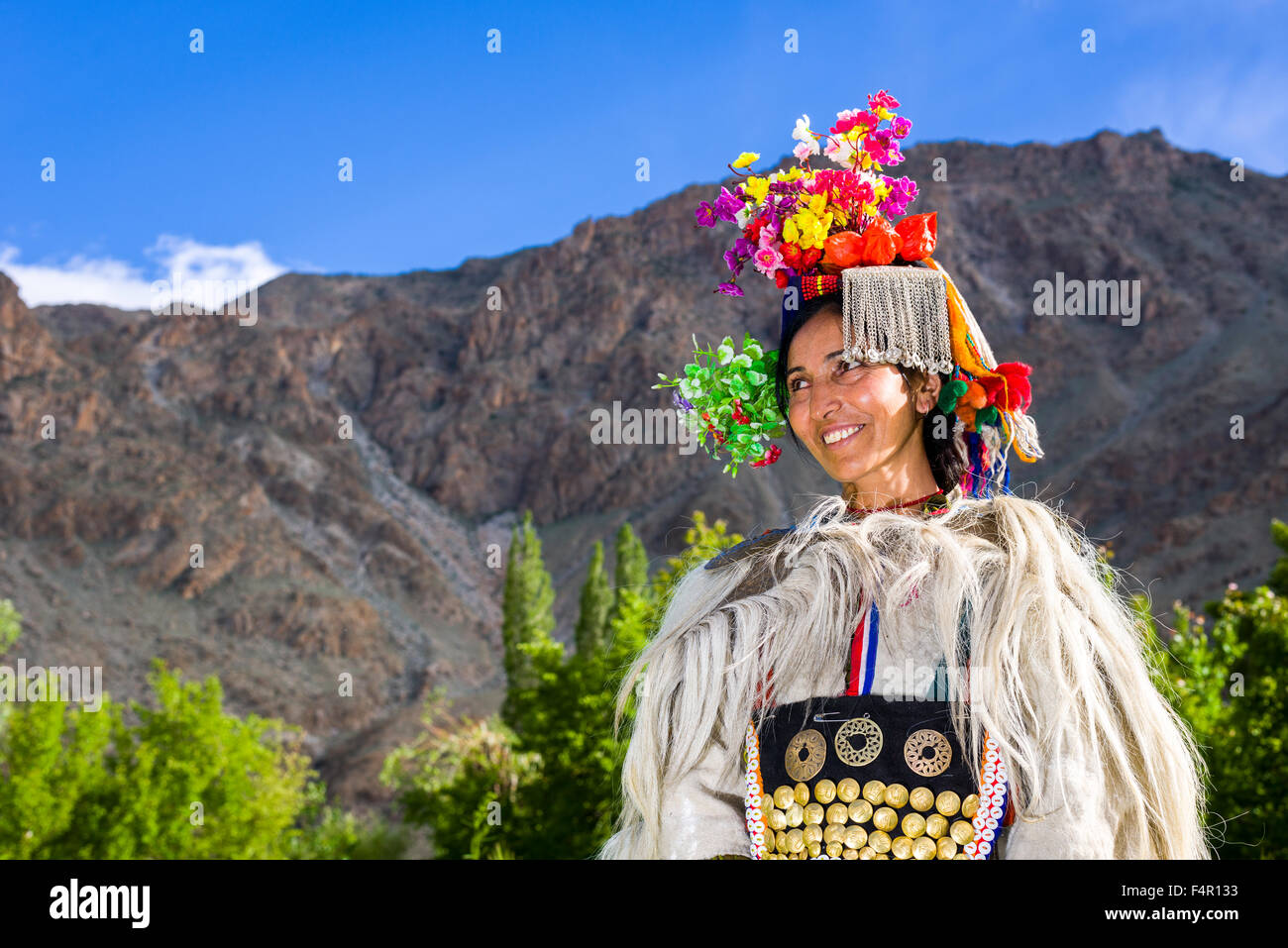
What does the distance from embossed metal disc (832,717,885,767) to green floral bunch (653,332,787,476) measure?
4.63 ft

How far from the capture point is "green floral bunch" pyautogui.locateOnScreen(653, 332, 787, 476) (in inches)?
152

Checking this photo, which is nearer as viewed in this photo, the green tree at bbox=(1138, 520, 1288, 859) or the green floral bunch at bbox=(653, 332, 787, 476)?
the green floral bunch at bbox=(653, 332, 787, 476)

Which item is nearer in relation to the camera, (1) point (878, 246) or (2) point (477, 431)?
(1) point (878, 246)

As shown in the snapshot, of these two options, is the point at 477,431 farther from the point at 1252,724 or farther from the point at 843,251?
the point at 843,251

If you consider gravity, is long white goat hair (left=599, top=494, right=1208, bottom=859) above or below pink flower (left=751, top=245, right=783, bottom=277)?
below

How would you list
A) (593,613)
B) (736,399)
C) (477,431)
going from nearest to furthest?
A: (736,399)
(593,613)
(477,431)

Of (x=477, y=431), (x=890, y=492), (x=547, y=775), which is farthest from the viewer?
(x=477, y=431)

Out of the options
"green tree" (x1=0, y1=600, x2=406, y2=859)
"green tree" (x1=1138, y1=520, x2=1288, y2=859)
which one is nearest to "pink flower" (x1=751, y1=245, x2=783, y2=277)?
"green tree" (x1=1138, y1=520, x2=1288, y2=859)

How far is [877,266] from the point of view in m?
3.15

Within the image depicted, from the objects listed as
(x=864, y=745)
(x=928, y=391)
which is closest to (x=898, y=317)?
(x=928, y=391)

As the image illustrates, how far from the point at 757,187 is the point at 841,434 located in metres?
0.91

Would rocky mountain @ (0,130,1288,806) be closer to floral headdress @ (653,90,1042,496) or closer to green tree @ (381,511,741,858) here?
green tree @ (381,511,741,858)
